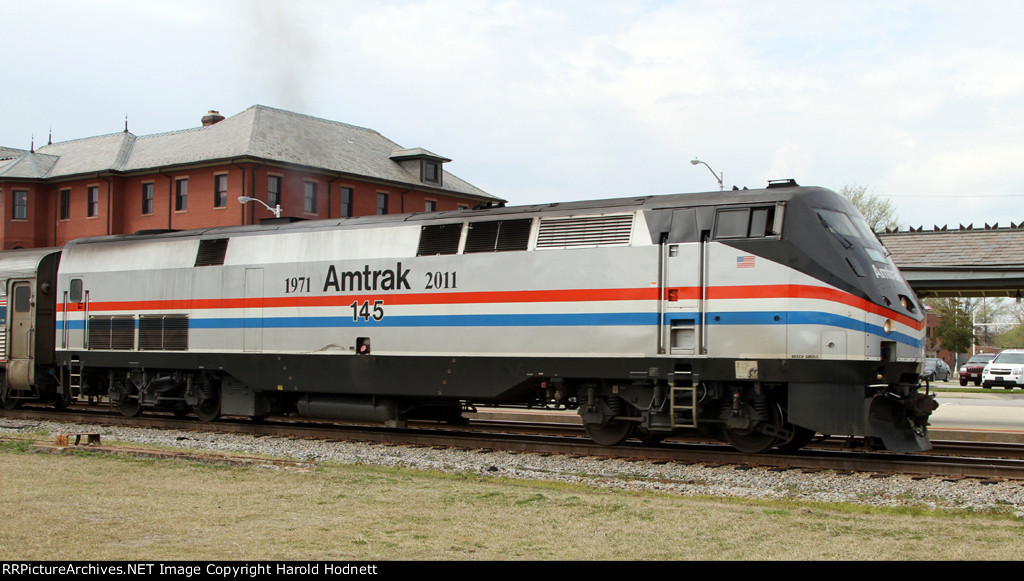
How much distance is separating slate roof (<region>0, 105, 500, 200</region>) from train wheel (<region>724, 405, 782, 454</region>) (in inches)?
1453

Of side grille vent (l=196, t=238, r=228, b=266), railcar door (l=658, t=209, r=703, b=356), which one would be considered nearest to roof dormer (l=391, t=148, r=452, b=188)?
side grille vent (l=196, t=238, r=228, b=266)

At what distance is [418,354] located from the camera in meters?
14.3

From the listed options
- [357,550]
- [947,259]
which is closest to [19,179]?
[947,259]

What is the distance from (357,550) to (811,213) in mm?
7828

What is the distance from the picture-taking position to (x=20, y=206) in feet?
177

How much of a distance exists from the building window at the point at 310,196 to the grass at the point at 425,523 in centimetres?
3863

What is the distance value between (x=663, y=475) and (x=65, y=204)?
50.4m

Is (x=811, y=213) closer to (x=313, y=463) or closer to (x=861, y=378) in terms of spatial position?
(x=861, y=378)

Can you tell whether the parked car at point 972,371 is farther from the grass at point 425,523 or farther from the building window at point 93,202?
the building window at point 93,202

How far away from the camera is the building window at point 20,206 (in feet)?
176

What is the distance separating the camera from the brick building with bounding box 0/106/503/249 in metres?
46.8

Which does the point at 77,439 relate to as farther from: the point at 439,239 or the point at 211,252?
the point at 439,239

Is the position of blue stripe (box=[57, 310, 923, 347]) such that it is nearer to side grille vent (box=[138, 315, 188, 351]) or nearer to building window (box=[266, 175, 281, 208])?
side grille vent (box=[138, 315, 188, 351])

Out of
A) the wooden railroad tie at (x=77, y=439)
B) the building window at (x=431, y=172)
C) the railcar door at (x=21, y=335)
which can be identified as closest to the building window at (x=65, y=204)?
the building window at (x=431, y=172)
